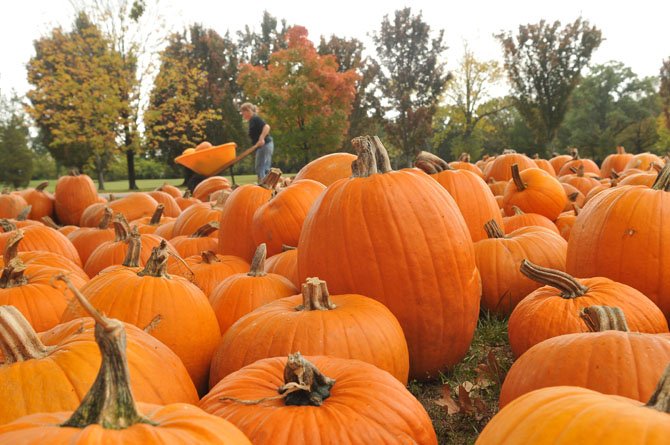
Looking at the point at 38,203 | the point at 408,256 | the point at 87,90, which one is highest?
the point at 87,90

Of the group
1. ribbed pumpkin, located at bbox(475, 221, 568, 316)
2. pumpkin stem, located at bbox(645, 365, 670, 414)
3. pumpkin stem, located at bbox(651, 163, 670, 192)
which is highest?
pumpkin stem, located at bbox(651, 163, 670, 192)

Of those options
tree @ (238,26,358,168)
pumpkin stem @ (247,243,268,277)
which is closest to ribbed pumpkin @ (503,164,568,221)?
pumpkin stem @ (247,243,268,277)

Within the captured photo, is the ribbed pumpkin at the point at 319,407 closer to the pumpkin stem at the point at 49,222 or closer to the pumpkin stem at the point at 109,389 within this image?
the pumpkin stem at the point at 109,389

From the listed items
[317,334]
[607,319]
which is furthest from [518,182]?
[317,334]

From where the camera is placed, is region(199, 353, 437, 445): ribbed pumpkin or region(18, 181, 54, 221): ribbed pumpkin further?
region(18, 181, 54, 221): ribbed pumpkin

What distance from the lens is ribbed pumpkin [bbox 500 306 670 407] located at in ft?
4.94

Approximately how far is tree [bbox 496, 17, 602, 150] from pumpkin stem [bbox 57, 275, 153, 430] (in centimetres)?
2975

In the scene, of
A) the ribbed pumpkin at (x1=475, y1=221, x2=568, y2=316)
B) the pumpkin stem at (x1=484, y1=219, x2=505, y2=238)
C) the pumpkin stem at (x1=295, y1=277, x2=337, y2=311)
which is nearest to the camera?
the pumpkin stem at (x1=295, y1=277, x2=337, y2=311)

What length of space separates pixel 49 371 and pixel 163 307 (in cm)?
83

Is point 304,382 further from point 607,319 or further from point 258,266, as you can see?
point 258,266

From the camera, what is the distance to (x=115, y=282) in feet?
7.41

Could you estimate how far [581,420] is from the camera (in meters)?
0.98

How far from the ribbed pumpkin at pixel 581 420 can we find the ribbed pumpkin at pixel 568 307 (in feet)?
4.15

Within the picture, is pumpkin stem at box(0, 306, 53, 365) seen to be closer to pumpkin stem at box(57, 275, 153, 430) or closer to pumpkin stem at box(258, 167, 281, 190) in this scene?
pumpkin stem at box(57, 275, 153, 430)
